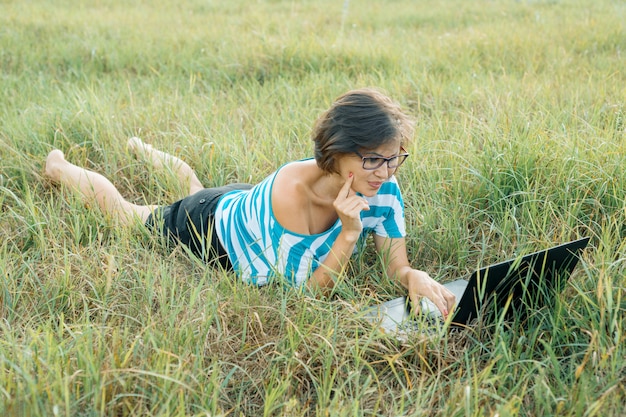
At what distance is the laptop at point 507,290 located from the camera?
2096mm

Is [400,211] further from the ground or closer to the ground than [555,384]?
further from the ground

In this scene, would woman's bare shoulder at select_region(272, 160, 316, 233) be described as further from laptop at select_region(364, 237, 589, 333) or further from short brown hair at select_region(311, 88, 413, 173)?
laptop at select_region(364, 237, 589, 333)

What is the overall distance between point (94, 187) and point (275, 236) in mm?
1164

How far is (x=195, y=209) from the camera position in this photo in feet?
9.68

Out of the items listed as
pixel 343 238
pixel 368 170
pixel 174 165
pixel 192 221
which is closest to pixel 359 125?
pixel 368 170

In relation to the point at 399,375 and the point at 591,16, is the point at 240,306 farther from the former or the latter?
the point at 591,16

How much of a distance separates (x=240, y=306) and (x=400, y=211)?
792 millimetres

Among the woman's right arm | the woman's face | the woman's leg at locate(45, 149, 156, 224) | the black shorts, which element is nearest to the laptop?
the woman's right arm

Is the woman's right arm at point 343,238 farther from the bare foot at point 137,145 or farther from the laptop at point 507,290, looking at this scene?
the bare foot at point 137,145

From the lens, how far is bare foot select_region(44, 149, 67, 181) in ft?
10.8

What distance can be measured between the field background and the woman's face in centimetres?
40

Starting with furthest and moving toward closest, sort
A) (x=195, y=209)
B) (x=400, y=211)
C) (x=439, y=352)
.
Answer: (x=195, y=209), (x=400, y=211), (x=439, y=352)

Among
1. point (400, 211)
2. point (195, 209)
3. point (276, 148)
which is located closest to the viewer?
point (400, 211)

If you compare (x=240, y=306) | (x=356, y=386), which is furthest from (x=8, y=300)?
(x=356, y=386)
